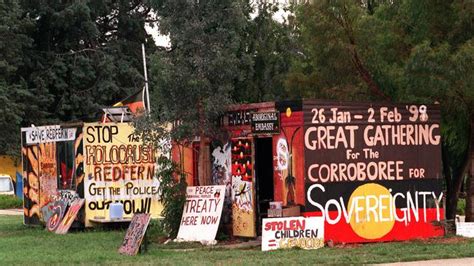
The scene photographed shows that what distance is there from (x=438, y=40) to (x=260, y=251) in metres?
5.56

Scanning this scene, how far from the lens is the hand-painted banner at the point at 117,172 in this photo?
21.1 m

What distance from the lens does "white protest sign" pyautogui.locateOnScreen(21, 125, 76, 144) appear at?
2136 centimetres

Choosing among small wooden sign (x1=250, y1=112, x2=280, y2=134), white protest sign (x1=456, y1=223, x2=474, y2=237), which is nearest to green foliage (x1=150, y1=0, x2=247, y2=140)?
small wooden sign (x1=250, y1=112, x2=280, y2=134)

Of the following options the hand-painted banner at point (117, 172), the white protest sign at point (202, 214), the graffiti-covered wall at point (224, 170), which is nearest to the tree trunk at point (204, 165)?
the graffiti-covered wall at point (224, 170)

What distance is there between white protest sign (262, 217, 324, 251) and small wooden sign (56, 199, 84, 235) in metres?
7.70

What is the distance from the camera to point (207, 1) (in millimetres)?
16953

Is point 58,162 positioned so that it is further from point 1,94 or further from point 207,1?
point 1,94

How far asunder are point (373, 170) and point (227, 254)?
3.64 meters

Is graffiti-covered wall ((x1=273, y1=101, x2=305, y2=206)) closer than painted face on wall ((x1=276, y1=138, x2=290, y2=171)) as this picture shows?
Yes

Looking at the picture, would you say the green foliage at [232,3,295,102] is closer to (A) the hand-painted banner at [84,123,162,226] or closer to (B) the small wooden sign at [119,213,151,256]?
(A) the hand-painted banner at [84,123,162,226]

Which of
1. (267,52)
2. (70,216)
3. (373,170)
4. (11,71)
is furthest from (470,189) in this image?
(11,71)

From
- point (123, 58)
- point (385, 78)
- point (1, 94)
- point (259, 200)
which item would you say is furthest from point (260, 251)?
point (123, 58)

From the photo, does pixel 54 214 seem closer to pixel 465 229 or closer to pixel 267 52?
pixel 465 229

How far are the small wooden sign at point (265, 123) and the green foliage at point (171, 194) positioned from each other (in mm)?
2393
